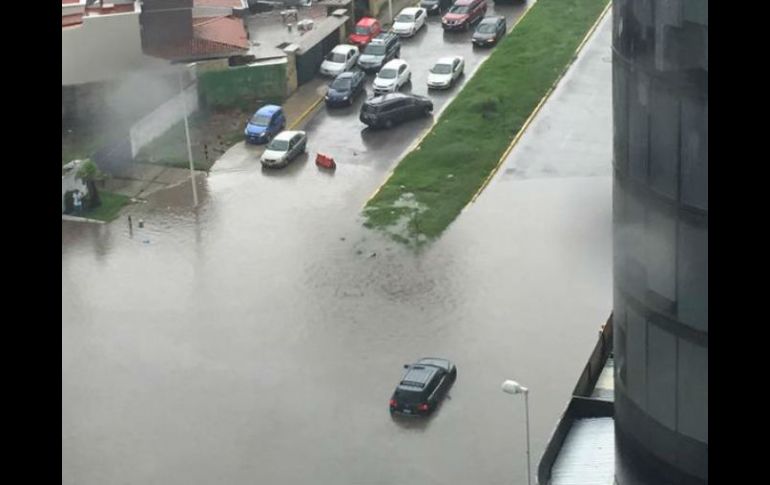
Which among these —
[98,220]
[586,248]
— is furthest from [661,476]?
[98,220]

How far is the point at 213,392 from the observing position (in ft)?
162

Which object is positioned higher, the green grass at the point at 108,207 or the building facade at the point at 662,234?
the building facade at the point at 662,234

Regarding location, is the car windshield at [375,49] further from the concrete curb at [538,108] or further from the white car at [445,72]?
the concrete curb at [538,108]

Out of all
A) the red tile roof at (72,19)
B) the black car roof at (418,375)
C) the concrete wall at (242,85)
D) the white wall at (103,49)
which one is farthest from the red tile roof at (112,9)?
the black car roof at (418,375)

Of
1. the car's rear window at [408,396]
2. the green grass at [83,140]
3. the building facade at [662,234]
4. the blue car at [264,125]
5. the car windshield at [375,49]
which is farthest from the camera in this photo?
the car windshield at [375,49]

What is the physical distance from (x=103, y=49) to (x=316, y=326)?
1160 inches

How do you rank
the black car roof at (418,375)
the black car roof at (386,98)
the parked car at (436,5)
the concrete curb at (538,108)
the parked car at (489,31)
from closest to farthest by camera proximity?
the black car roof at (418,375)
the concrete curb at (538,108)
the black car roof at (386,98)
the parked car at (489,31)
the parked car at (436,5)

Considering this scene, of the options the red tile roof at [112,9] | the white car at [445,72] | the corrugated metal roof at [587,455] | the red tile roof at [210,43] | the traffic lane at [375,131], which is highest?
the red tile roof at [112,9]

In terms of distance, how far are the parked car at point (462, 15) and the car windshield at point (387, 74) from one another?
424 inches

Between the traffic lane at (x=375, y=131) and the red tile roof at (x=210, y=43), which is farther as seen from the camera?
the red tile roof at (x=210, y=43)

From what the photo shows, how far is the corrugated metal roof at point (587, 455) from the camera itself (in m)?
29.3

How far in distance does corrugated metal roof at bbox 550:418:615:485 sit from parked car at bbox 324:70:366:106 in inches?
1835

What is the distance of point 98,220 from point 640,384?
46.5 metres

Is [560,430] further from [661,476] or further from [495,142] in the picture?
[495,142]
